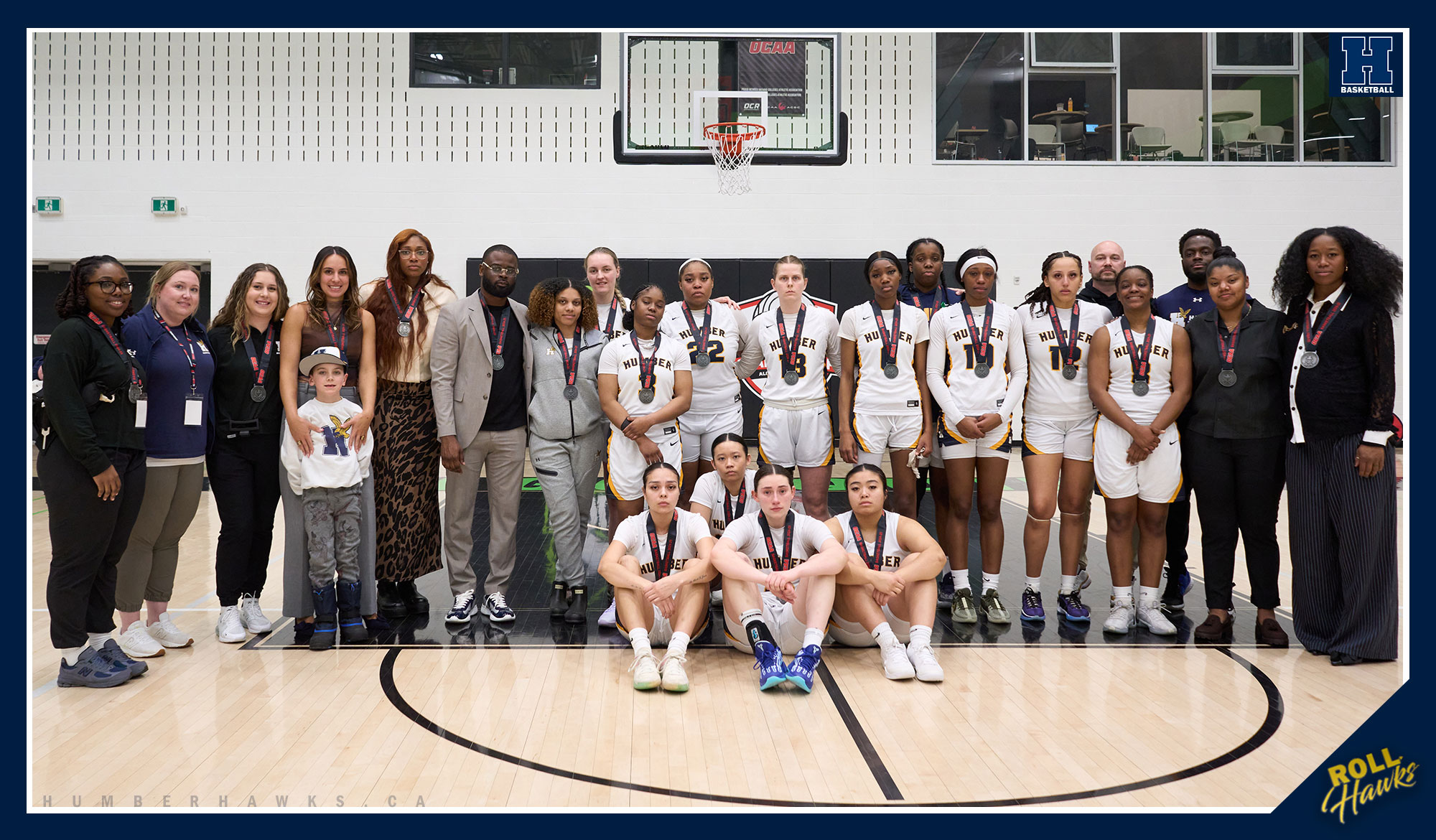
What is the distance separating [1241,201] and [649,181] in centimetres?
769

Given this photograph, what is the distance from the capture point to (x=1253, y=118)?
12.7 meters

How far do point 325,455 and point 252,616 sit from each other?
0.99 meters

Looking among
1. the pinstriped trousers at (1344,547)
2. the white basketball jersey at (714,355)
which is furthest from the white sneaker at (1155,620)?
the white basketball jersey at (714,355)

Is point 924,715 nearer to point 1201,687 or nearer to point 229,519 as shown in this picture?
point 1201,687

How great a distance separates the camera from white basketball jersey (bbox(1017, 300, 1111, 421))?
471cm

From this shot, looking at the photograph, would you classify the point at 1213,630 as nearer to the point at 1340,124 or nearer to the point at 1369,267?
the point at 1369,267

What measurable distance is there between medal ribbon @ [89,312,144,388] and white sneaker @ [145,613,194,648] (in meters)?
1.21

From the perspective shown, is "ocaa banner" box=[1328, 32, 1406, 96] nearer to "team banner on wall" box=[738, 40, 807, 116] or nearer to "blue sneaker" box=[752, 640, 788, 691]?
"blue sneaker" box=[752, 640, 788, 691]

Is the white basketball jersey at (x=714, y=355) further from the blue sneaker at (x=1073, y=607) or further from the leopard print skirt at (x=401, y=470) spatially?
the blue sneaker at (x=1073, y=607)

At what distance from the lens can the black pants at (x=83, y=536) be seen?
3.73 m

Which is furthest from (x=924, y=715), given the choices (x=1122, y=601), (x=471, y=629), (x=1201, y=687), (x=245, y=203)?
(x=245, y=203)

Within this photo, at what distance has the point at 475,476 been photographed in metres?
4.89

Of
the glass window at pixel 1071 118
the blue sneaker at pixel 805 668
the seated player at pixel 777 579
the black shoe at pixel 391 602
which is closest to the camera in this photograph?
the blue sneaker at pixel 805 668

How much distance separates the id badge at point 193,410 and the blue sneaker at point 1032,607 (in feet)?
12.9
